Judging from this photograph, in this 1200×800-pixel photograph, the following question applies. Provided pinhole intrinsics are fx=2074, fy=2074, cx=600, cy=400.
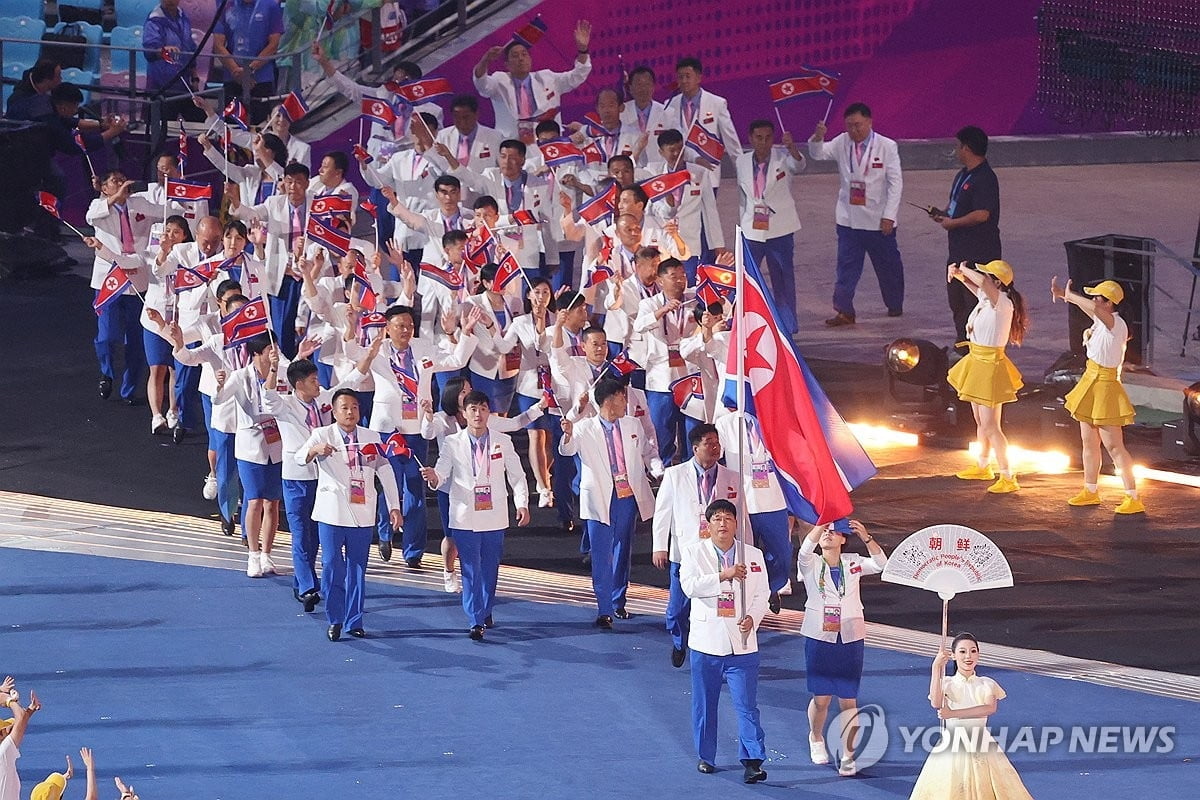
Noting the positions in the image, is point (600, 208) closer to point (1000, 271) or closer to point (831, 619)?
point (1000, 271)

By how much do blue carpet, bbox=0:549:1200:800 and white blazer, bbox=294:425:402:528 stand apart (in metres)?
0.75

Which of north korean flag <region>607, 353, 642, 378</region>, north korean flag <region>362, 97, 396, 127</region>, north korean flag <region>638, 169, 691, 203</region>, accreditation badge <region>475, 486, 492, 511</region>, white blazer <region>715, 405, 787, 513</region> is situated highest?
north korean flag <region>362, 97, 396, 127</region>

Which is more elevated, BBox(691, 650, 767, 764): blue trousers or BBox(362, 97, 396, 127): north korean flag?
BBox(362, 97, 396, 127): north korean flag

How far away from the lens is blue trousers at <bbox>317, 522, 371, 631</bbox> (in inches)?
502

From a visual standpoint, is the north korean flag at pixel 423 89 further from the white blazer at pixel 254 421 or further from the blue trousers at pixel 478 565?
the blue trousers at pixel 478 565

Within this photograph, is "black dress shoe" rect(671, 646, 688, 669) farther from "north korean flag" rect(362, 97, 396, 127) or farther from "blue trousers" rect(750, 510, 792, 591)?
"north korean flag" rect(362, 97, 396, 127)

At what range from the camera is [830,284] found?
70.6 ft

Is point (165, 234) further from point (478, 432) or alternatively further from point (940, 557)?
point (940, 557)

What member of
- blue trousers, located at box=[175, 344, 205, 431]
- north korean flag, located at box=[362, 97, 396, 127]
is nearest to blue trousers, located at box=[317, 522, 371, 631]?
blue trousers, located at box=[175, 344, 205, 431]

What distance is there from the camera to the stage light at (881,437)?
16734 mm

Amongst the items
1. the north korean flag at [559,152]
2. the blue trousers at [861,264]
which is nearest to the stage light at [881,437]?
the blue trousers at [861,264]

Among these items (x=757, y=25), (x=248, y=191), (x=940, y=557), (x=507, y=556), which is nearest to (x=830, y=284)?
(x=757, y=25)

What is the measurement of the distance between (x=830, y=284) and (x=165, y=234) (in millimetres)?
7543

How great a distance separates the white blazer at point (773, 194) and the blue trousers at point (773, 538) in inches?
236
